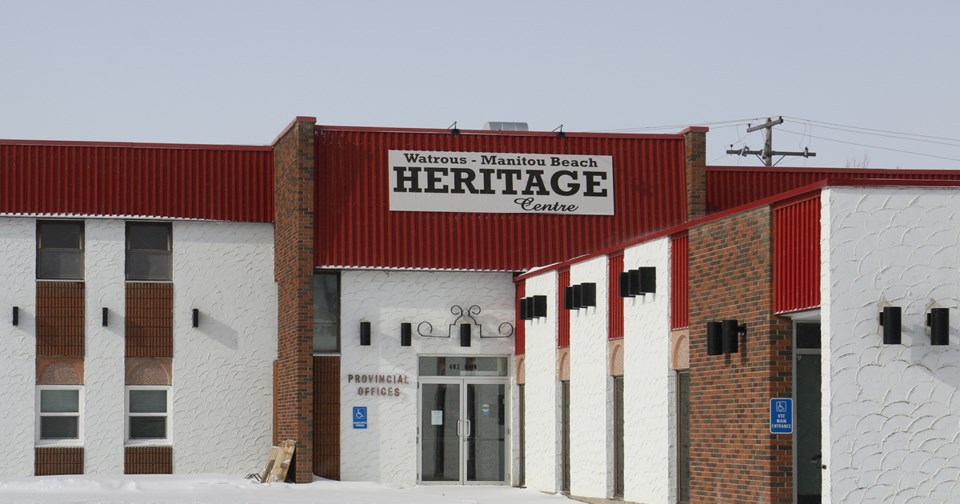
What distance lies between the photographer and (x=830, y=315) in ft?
57.1

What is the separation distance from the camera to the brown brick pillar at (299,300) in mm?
30812

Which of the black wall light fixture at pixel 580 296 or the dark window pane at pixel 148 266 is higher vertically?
the dark window pane at pixel 148 266

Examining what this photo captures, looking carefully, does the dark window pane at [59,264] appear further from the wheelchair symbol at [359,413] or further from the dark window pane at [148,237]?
the wheelchair symbol at [359,413]

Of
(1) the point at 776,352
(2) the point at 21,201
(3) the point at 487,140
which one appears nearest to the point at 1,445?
(2) the point at 21,201

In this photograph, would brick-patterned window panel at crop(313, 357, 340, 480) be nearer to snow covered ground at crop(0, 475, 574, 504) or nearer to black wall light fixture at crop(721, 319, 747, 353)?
snow covered ground at crop(0, 475, 574, 504)

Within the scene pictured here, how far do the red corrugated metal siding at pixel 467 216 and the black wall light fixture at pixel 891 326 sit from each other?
15.2 meters

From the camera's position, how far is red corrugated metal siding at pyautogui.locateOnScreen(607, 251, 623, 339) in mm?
25125

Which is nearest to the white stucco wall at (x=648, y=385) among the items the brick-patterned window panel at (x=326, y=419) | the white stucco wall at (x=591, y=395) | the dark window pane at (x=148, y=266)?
the white stucco wall at (x=591, y=395)

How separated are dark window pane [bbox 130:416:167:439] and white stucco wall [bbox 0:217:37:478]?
6.60 feet

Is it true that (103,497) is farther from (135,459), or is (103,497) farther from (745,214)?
(745,214)

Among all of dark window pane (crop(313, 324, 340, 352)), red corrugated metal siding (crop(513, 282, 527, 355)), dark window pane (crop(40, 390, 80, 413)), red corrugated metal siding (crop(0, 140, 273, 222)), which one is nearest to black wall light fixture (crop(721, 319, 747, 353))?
red corrugated metal siding (crop(513, 282, 527, 355))

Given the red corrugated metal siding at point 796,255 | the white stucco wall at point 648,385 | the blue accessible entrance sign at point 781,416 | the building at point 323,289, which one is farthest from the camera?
the building at point 323,289

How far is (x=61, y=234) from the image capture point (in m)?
32.4

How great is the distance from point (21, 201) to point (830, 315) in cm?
1965
